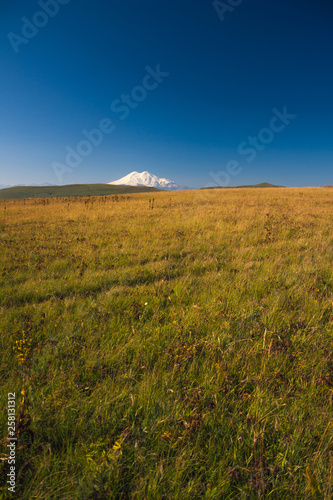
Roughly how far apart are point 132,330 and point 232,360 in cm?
147

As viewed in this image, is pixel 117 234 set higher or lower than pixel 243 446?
higher

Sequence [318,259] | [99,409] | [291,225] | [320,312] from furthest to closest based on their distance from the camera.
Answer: [291,225], [318,259], [320,312], [99,409]

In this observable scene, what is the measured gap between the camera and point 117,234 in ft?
31.9

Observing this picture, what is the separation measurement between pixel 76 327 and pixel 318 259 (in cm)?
662

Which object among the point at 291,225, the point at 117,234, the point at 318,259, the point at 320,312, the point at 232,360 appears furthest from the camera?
the point at 291,225

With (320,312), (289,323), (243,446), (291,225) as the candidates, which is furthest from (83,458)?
(291,225)

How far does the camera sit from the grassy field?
1.62m

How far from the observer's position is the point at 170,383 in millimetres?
2408

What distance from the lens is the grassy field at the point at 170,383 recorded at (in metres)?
1.62


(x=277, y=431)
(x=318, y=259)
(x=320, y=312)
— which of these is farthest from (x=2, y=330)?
(x=318, y=259)

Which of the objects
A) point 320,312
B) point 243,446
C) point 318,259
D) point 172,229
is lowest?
point 243,446

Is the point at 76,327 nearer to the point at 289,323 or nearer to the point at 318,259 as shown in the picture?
the point at 289,323

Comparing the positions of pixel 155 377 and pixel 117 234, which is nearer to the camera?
pixel 155 377

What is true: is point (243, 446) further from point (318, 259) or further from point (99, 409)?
point (318, 259)
